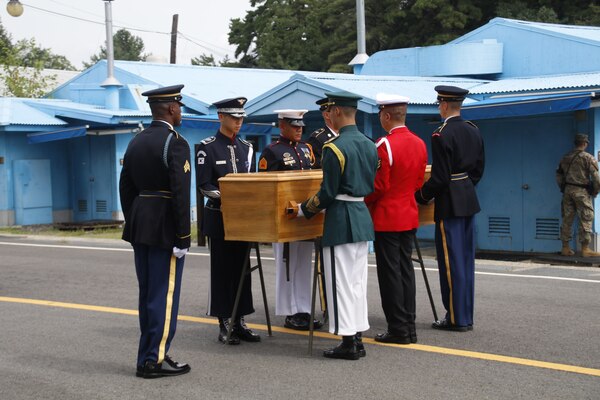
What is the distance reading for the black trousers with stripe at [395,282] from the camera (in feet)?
24.6

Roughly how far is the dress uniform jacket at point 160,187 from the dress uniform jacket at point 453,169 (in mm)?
2523

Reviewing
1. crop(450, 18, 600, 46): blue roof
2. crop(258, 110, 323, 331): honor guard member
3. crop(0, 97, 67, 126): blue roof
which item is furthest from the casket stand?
crop(0, 97, 67, 126): blue roof

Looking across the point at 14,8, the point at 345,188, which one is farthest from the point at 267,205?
the point at 14,8

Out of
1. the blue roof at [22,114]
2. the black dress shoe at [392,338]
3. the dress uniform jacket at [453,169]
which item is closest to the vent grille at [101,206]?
the blue roof at [22,114]

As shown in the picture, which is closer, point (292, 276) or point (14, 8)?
point (292, 276)

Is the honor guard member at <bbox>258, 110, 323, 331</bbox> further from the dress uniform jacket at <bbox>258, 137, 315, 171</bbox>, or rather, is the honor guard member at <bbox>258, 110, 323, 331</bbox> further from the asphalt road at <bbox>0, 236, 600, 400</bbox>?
the asphalt road at <bbox>0, 236, 600, 400</bbox>

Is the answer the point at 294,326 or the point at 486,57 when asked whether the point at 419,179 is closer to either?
the point at 294,326

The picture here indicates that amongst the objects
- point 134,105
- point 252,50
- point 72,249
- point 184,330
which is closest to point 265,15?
point 252,50

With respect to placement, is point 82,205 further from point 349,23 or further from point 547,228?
point 349,23

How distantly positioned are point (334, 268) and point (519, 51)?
49.1 feet

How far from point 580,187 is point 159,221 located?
30.1ft

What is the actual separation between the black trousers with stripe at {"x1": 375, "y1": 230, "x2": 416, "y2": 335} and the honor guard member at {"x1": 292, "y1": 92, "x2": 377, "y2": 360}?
40 centimetres

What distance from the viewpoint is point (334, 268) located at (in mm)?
7070

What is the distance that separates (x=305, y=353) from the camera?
7.36m
